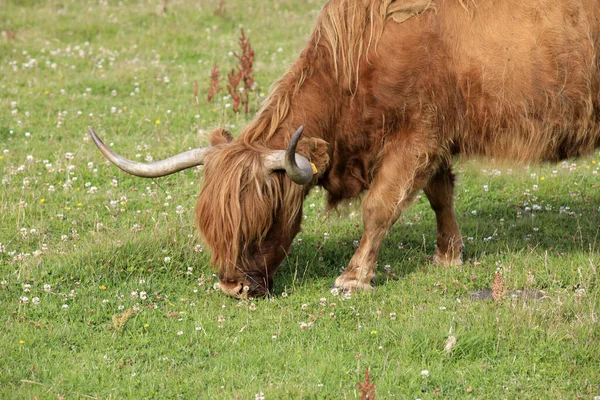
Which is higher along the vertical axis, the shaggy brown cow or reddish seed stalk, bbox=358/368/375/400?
the shaggy brown cow

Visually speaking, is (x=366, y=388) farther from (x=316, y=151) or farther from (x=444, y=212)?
(x=444, y=212)

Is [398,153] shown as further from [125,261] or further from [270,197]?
[125,261]

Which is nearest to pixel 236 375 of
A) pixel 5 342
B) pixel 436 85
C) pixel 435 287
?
pixel 5 342

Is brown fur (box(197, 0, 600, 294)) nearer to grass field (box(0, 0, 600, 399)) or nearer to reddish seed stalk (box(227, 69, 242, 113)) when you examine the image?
grass field (box(0, 0, 600, 399))

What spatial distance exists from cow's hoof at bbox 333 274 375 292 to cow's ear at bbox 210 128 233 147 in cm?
125

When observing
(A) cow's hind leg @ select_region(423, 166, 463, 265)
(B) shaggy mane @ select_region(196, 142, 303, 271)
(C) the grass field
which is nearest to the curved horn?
(B) shaggy mane @ select_region(196, 142, 303, 271)

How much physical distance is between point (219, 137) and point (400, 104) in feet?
4.13

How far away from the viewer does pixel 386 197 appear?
5918mm

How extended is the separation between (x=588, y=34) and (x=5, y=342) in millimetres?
4276

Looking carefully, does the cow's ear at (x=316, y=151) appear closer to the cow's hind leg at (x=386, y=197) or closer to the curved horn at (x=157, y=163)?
the cow's hind leg at (x=386, y=197)

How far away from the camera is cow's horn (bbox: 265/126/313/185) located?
515cm

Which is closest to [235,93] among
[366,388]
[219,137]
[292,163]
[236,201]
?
[219,137]

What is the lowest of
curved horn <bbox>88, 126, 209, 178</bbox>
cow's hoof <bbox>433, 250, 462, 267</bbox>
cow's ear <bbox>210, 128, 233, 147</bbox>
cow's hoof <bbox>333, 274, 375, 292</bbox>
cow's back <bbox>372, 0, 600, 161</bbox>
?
cow's hoof <bbox>433, 250, 462, 267</bbox>

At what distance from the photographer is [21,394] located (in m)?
4.46
